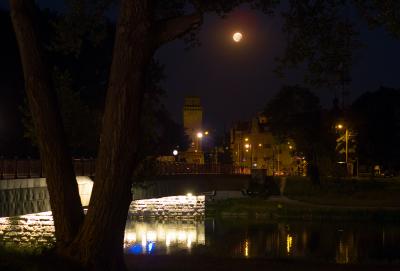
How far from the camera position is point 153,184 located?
54.1m

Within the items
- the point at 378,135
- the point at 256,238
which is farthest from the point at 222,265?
the point at 378,135

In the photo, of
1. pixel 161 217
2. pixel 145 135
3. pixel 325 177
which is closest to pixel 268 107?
pixel 325 177

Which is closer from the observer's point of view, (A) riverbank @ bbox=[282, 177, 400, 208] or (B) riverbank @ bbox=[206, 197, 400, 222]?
(B) riverbank @ bbox=[206, 197, 400, 222]

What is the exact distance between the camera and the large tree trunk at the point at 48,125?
14.7 metres

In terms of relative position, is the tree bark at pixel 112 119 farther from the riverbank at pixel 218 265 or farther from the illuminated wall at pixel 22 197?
the illuminated wall at pixel 22 197

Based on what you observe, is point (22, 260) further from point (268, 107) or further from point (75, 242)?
A: point (268, 107)

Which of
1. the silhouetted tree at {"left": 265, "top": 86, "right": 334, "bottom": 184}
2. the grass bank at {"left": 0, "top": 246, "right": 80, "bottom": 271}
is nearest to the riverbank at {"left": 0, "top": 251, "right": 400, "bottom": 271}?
the grass bank at {"left": 0, "top": 246, "right": 80, "bottom": 271}

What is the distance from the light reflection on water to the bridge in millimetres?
1534

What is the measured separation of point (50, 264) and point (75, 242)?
0.69m

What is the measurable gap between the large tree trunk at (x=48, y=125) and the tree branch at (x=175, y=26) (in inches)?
103

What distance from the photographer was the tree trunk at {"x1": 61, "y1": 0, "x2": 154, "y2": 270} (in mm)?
14273

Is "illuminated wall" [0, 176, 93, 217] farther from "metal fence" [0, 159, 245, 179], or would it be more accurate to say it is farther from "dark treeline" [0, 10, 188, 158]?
"dark treeline" [0, 10, 188, 158]

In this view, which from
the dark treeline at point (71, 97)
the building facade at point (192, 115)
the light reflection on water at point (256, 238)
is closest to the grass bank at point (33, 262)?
the light reflection on water at point (256, 238)

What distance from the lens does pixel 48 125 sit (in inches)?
582
